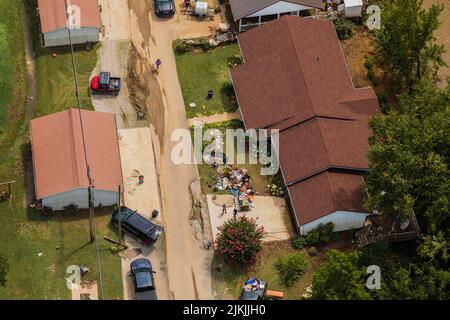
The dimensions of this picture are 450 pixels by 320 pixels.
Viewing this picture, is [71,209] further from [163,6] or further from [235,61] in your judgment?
[163,6]

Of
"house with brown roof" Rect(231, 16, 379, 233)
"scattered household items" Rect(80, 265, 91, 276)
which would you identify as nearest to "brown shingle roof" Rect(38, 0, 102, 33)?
"house with brown roof" Rect(231, 16, 379, 233)

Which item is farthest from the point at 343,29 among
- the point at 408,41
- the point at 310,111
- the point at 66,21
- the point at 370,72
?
the point at 66,21

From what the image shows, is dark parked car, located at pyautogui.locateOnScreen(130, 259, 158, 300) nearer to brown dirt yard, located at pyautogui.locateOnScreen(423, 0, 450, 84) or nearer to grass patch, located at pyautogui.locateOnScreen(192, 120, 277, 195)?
grass patch, located at pyautogui.locateOnScreen(192, 120, 277, 195)

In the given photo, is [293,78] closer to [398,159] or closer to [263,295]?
[398,159]

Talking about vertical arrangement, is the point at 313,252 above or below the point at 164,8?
below

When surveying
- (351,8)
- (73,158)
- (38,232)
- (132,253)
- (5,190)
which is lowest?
(132,253)

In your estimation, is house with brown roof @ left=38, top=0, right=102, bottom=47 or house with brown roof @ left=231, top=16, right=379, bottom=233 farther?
house with brown roof @ left=38, top=0, right=102, bottom=47

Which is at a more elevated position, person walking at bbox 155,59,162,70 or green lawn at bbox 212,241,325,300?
person walking at bbox 155,59,162,70
